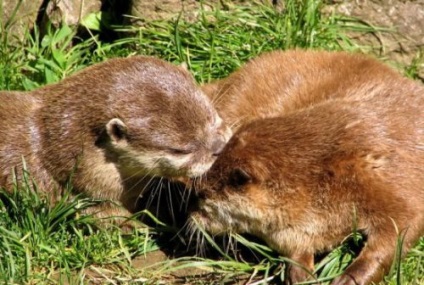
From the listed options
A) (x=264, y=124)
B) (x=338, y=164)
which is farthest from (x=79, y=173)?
(x=338, y=164)

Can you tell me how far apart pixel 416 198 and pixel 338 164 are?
0.40 metres

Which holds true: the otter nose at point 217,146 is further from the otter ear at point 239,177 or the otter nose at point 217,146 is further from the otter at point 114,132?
the otter ear at point 239,177

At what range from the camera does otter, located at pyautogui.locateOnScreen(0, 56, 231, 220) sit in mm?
4895

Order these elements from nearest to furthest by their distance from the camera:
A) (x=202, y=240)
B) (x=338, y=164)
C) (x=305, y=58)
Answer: (x=338, y=164) → (x=202, y=240) → (x=305, y=58)

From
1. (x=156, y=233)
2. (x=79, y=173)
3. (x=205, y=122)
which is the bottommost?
(x=156, y=233)

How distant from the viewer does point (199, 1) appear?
20.4 feet

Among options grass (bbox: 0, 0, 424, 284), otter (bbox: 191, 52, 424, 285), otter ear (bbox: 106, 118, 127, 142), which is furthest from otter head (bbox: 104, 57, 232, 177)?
grass (bbox: 0, 0, 424, 284)

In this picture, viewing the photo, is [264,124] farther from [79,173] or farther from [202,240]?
[79,173]

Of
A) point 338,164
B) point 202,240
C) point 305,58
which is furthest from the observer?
point 305,58

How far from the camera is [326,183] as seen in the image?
451 cm

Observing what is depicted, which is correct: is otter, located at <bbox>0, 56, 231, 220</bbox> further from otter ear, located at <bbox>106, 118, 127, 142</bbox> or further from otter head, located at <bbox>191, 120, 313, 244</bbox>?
otter head, located at <bbox>191, 120, 313, 244</bbox>

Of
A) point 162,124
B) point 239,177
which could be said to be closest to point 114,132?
point 162,124

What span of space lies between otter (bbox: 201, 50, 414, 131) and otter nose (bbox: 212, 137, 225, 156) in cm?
44

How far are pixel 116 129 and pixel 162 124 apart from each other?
23cm
